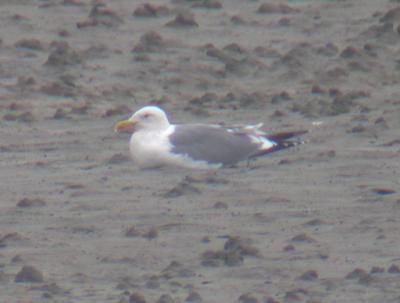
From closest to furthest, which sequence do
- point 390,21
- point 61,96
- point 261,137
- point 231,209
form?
point 231,209, point 261,137, point 61,96, point 390,21

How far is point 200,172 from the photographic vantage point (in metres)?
13.3

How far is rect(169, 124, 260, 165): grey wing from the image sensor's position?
13531 mm

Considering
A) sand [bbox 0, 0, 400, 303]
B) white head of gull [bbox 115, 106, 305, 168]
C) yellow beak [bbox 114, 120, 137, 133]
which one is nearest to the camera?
sand [bbox 0, 0, 400, 303]

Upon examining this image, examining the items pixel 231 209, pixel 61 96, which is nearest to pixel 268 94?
pixel 61 96

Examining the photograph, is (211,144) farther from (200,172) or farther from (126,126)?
(126,126)

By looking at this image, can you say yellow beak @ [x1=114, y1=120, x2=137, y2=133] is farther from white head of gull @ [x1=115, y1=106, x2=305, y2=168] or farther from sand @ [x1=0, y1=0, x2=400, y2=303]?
sand @ [x1=0, y1=0, x2=400, y2=303]

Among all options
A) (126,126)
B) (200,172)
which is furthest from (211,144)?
(126,126)

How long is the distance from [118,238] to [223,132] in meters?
3.32

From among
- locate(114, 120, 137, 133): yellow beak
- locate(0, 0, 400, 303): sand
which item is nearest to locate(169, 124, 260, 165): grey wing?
locate(0, 0, 400, 303): sand

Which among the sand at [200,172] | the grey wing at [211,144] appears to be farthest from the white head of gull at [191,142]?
the sand at [200,172]

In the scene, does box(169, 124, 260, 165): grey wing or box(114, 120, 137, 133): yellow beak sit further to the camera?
box(114, 120, 137, 133): yellow beak

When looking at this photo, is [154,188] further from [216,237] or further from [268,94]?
[268,94]

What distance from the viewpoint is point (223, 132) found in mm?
13883

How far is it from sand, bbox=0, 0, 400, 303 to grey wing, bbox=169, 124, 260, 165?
21 centimetres
